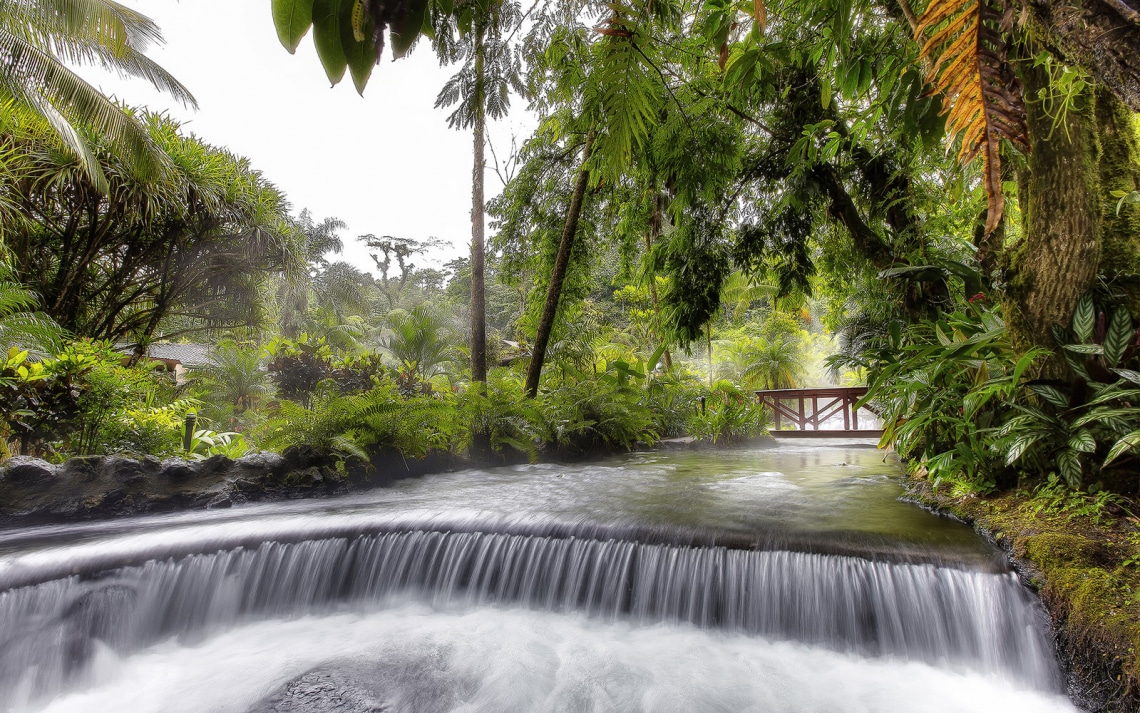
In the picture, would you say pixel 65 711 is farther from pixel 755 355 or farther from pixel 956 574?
pixel 755 355

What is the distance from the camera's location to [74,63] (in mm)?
8086

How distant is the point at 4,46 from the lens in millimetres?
7125

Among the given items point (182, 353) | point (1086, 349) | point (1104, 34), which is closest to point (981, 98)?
point (1104, 34)

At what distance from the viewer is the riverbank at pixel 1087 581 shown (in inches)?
73.9

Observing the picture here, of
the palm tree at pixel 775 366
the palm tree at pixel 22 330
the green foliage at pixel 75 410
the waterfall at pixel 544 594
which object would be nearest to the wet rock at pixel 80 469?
the green foliage at pixel 75 410

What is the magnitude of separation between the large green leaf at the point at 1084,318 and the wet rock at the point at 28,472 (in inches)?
279

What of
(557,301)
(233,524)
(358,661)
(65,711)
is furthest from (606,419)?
(65,711)

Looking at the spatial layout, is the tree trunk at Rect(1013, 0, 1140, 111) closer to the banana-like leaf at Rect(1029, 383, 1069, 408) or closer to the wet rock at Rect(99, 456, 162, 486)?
the banana-like leaf at Rect(1029, 383, 1069, 408)

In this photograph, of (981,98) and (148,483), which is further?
(148,483)

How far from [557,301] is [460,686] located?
21.2 feet

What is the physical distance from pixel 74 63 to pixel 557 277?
25.3ft

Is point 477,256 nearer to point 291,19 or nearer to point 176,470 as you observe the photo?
point 176,470

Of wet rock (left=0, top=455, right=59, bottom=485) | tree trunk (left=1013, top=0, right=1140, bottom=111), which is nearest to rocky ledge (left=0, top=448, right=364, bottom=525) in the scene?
wet rock (left=0, top=455, right=59, bottom=485)

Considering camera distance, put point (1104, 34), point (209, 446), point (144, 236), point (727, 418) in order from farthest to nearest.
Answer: point (144, 236) < point (727, 418) < point (209, 446) < point (1104, 34)
